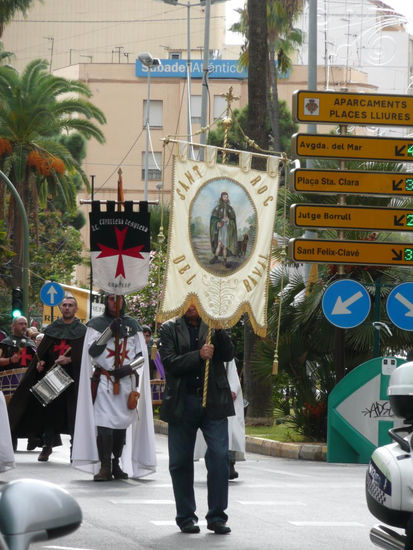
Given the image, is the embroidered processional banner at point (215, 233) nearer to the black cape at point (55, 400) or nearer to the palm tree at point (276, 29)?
the black cape at point (55, 400)

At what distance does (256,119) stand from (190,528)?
12.7 meters

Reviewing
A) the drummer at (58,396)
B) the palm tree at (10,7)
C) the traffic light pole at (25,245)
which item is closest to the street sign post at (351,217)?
the drummer at (58,396)

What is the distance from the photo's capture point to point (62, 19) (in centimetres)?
10594

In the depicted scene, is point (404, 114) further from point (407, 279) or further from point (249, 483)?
point (249, 483)

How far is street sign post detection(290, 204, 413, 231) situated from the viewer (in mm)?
18031

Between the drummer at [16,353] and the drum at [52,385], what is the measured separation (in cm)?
254

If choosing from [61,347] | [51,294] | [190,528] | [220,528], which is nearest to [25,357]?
[61,347]

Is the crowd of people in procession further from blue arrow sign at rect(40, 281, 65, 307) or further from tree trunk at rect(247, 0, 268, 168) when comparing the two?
blue arrow sign at rect(40, 281, 65, 307)

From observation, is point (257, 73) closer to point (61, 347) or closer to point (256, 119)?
point (256, 119)

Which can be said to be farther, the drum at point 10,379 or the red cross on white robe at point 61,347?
the drum at point 10,379

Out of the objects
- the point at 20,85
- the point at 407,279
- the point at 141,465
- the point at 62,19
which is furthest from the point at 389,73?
the point at 141,465

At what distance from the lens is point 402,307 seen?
1686cm

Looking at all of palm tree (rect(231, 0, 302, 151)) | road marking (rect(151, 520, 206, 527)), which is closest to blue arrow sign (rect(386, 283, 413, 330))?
road marking (rect(151, 520, 206, 527))

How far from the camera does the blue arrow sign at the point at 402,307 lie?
1680 centimetres
